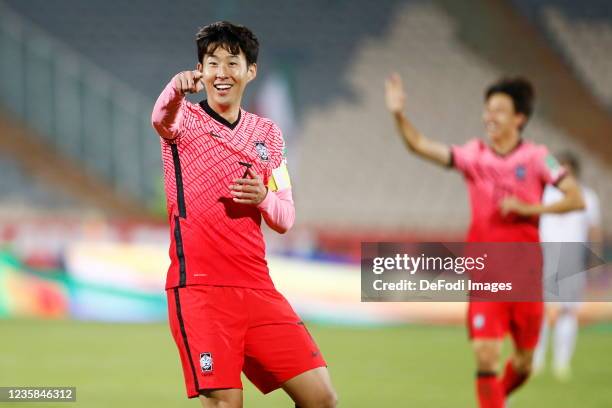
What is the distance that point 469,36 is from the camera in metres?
15.7

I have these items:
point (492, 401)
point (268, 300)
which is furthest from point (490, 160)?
point (268, 300)

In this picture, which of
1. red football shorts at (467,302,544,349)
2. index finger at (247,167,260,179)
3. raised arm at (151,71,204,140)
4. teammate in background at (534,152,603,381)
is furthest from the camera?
teammate in background at (534,152,603,381)

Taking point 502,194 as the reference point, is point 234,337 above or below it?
below

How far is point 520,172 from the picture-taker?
19.1 feet

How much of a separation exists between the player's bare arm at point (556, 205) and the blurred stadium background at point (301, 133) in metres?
5.26

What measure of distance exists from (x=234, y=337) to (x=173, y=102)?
85cm

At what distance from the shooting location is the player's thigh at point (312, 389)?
394 cm

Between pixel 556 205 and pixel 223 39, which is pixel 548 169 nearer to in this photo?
pixel 556 205

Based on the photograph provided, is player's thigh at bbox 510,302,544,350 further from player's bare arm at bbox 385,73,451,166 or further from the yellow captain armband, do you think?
the yellow captain armband

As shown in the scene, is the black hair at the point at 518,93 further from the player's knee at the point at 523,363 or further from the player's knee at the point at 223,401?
the player's knee at the point at 223,401

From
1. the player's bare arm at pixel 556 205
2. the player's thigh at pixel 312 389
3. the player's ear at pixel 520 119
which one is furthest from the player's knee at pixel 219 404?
the player's ear at pixel 520 119

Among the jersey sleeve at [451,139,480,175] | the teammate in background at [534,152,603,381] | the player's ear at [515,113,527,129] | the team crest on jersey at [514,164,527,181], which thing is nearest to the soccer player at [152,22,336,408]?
the jersey sleeve at [451,139,480,175]

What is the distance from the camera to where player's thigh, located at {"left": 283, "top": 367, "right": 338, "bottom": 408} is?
12.9ft

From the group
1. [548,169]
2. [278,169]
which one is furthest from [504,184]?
[278,169]
